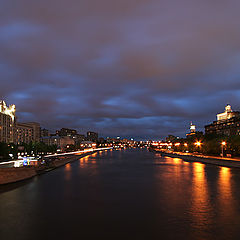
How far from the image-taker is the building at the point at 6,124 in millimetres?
157325

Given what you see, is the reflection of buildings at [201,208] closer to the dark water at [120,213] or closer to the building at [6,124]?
the dark water at [120,213]

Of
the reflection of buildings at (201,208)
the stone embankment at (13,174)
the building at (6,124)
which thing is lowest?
the reflection of buildings at (201,208)

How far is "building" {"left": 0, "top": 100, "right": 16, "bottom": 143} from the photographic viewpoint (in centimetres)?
15732

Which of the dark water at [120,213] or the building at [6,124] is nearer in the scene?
the dark water at [120,213]

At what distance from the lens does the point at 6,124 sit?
16400cm

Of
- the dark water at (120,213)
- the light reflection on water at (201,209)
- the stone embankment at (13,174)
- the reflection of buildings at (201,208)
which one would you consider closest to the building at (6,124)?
the stone embankment at (13,174)

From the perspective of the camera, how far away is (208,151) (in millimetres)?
84250

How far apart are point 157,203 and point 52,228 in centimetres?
945

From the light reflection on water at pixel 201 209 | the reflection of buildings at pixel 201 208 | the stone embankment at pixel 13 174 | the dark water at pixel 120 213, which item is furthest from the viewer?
the stone embankment at pixel 13 174

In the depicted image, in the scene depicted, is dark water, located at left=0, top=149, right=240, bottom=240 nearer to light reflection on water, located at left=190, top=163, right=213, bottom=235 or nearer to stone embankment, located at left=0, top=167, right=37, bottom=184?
light reflection on water, located at left=190, top=163, right=213, bottom=235

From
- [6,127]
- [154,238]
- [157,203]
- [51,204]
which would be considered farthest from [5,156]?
[6,127]

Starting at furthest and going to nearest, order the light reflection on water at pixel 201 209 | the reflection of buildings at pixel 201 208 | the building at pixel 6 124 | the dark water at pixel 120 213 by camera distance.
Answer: the building at pixel 6 124
the reflection of buildings at pixel 201 208
the light reflection on water at pixel 201 209
the dark water at pixel 120 213

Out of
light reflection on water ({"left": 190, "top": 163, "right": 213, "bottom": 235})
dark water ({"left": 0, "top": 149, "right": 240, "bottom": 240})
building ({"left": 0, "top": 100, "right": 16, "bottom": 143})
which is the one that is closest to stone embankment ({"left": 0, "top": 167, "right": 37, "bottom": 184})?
dark water ({"left": 0, "top": 149, "right": 240, "bottom": 240})

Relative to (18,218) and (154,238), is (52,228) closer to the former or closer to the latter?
(18,218)
